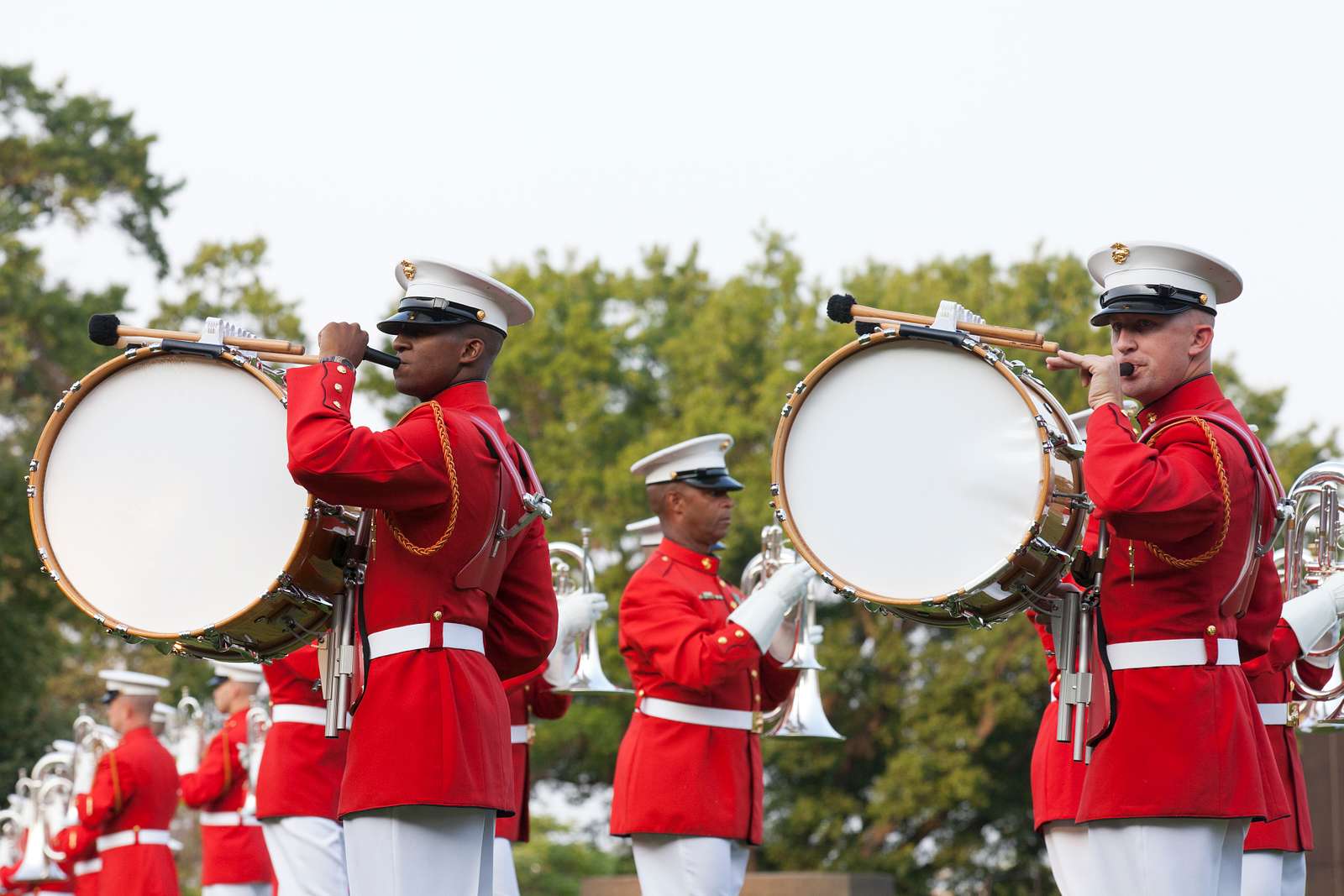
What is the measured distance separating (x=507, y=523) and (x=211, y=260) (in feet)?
81.4

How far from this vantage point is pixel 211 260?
29.2 metres

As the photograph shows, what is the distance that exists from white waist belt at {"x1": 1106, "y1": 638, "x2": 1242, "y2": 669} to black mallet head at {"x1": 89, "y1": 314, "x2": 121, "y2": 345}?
3157 millimetres

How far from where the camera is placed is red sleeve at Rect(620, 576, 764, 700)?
7.43m

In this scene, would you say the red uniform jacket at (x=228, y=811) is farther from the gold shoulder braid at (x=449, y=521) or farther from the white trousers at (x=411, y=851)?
the gold shoulder braid at (x=449, y=521)

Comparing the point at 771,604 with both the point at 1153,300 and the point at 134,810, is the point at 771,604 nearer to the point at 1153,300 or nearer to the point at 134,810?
the point at 1153,300

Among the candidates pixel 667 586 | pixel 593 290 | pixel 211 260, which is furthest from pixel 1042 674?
pixel 667 586

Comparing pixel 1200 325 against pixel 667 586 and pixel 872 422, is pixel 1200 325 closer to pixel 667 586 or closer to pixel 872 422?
pixel 872 422

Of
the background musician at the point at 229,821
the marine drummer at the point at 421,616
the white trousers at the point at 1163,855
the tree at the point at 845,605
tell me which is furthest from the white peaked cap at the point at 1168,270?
the tree at the point at 845,605

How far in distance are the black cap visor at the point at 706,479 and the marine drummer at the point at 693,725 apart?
481mm

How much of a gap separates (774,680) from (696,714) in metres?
0.72


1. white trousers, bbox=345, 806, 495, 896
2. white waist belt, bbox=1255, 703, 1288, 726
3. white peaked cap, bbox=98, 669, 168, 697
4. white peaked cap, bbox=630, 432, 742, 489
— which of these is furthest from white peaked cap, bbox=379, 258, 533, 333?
white peaked cap, bbox=98, 669, 168, 697

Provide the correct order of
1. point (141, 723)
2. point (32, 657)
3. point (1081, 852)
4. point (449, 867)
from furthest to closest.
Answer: point (32, 657) < point (141, 723) < point (1081, 852) < point (449, 867)

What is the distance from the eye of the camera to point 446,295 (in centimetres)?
573

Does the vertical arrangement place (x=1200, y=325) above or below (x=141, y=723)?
above
